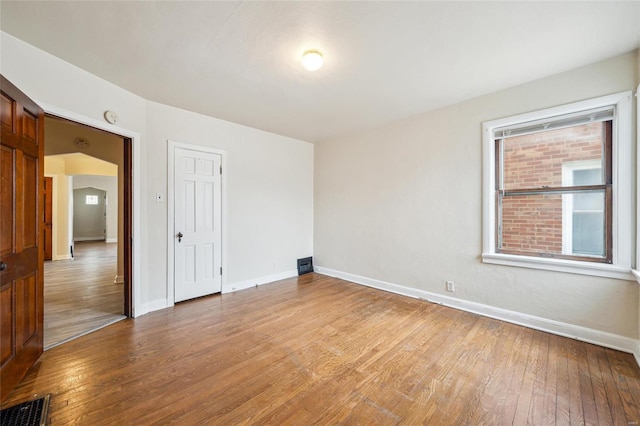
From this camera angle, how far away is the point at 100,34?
2070 millimetres

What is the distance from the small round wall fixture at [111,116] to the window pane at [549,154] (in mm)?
4650

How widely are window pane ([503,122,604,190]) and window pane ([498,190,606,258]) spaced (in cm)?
18

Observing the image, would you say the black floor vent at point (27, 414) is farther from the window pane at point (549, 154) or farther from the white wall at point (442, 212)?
the window pane at point (549, 154)

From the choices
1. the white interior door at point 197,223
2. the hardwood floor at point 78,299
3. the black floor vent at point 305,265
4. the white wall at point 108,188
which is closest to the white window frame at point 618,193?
the black floor vent at point 305,265

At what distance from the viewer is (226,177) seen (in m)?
4.10

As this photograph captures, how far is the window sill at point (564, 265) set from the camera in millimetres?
2391

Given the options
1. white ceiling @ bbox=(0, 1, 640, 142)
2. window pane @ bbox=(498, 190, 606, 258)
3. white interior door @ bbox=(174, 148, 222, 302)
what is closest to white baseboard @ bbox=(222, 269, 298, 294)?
white interior door @ bbox=(174, 148, 222, 302)

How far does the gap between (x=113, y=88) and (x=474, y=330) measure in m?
4.88

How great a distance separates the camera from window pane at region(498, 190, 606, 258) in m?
2.63

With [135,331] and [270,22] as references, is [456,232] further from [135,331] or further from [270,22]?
[135,331]

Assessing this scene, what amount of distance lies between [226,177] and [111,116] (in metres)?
1.58

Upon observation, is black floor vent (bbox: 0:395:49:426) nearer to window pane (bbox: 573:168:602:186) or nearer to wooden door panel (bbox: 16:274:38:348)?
wooden door panel (bbox: 16:274:38:348)

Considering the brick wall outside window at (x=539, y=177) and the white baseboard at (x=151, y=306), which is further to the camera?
the white baseboard at (x=151, y=306)

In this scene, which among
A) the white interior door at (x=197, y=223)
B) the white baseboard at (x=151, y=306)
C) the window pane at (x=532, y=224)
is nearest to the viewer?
the window pane at (x=532, y=224)
